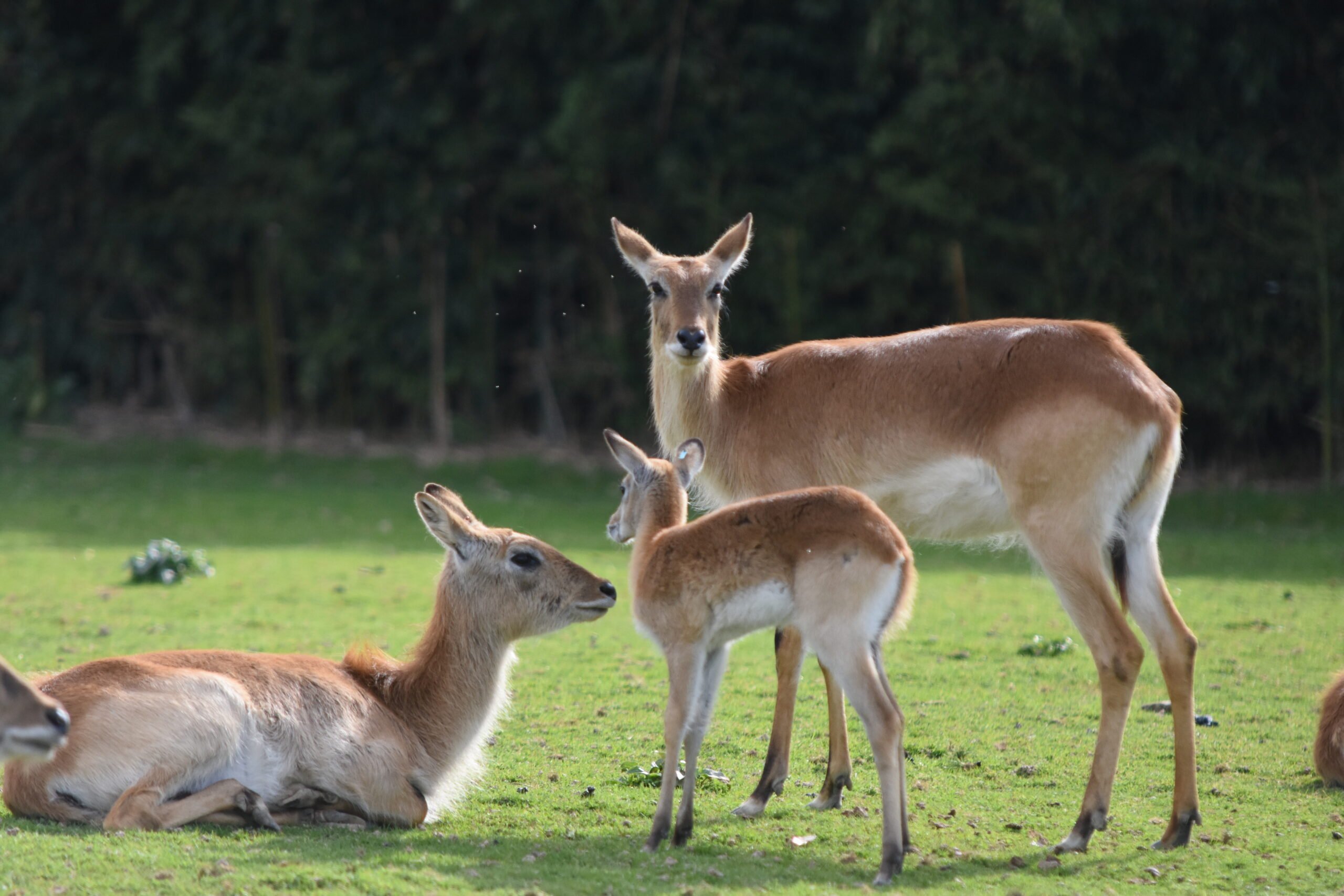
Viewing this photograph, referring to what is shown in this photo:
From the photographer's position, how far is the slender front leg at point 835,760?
511cm

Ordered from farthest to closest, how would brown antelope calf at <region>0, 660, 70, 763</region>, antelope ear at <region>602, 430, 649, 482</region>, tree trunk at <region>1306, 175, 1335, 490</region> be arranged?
tree trunk at <region>1306, 175, 1335, 490</region>, antelope ear at <region>602, 430, 649, 482</region>, brown antelope calf at <region>0, 660, 70, 763</region>

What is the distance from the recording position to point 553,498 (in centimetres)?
1373

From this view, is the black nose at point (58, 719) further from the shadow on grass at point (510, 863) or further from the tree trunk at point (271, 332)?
the tree trunk at point (271, 332)

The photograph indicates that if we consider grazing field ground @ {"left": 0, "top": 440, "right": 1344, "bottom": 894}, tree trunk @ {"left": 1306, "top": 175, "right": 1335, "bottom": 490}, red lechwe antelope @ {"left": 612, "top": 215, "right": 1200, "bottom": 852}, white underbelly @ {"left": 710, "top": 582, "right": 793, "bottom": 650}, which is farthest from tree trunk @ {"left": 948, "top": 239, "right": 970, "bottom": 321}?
white underbelly @ {"left": 710, "top": 582, "right": 793, "bottom": 650}

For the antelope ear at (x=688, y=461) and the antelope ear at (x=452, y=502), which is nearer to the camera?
the antelope ear at (x=688, y=461)

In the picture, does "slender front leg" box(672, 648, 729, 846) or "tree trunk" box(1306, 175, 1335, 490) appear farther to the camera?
"tree trunk" box(1306, 175, 1335, 490)

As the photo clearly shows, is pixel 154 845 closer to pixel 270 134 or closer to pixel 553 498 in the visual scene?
pixel 553 498

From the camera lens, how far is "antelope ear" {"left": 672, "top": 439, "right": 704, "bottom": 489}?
201 inches

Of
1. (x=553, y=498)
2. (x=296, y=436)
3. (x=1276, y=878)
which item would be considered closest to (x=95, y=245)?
(x=296, y=436)

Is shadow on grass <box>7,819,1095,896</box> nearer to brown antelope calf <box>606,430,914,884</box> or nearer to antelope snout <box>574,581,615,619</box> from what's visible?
brown antelope calf <box>606,430,914,884</box>

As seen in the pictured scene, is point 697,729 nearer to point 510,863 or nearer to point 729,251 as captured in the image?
point 510,863

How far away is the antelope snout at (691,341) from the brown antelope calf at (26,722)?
9.95 feet

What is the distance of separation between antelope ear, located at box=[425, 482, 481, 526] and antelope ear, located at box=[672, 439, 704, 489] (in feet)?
2.63

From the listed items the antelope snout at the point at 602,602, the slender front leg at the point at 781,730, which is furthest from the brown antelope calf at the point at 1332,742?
the antelope snout at the point at 602,602
